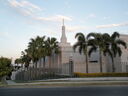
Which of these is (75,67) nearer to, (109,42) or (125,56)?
(109,42)

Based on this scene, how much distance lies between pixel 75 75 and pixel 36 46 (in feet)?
63.4

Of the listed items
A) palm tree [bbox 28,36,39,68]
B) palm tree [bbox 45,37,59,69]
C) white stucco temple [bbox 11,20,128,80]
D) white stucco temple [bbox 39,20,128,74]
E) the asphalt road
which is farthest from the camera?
palm tree [bbox 28,36,39,68]

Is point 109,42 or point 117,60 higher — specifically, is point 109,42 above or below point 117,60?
above

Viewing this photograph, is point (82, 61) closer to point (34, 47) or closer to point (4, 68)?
point (34, 47)

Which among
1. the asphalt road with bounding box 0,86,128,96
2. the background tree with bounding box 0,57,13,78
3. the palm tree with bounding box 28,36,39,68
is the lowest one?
the asphalt road with bounding box 0,86,128,96

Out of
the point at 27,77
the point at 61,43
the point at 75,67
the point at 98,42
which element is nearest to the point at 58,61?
the point at 61,43

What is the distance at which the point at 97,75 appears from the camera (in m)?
30.2

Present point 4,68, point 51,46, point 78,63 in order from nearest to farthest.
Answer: point 4,68, point 78,63, point 51,46

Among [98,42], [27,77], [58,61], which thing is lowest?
[27,77]

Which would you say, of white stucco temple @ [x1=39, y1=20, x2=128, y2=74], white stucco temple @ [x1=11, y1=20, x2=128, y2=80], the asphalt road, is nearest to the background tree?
white stucco temple @ [x1=11, y1=20, x2=128, y2=80]

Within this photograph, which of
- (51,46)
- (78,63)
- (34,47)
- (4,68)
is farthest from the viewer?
(34,47)

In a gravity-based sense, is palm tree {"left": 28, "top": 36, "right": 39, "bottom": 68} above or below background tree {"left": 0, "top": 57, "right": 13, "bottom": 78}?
above

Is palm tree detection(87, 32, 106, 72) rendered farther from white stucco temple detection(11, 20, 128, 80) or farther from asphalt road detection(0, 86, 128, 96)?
asphalt road detection(0, 86, 128, 96)

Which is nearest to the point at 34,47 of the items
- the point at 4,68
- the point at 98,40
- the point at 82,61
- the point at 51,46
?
the point at 51,46
